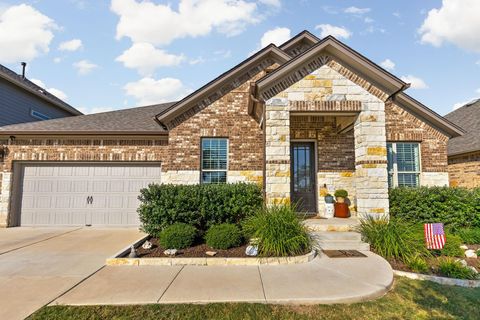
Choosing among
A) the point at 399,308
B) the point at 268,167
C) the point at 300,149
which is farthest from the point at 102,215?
the point at 399,308

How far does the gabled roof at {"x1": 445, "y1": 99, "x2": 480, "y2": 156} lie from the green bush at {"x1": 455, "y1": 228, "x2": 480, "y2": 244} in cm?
497

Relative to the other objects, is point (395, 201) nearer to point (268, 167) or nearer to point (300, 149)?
point (300, 149)

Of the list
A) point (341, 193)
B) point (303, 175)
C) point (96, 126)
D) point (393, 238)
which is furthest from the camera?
point (96, 126)

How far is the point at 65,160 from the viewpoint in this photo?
10.2 m

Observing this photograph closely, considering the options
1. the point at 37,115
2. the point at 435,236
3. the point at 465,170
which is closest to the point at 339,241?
the point at 435,236

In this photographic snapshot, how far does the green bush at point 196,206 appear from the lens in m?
7.20

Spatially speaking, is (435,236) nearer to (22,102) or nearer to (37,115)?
(22,102)

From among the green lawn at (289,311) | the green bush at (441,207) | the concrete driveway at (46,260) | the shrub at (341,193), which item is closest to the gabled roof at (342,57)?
the green bush at (441,207)

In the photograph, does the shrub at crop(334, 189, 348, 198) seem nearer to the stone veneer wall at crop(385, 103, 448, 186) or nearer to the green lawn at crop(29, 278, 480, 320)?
the stone veneer wall at crop(385, 103, 448, 186)

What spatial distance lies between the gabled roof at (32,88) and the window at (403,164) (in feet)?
55.7

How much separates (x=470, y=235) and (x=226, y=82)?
8.81 meters

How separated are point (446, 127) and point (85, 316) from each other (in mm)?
11775

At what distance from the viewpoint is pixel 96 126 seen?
34.3 feet

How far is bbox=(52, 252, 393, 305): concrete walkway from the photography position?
155 inches
